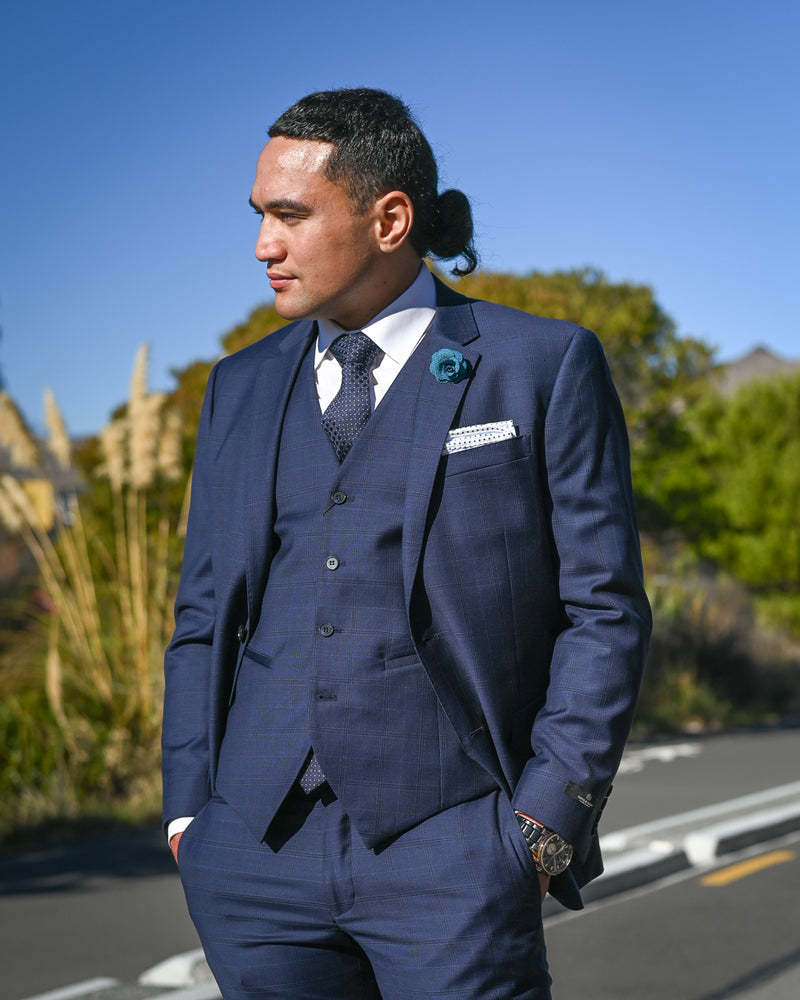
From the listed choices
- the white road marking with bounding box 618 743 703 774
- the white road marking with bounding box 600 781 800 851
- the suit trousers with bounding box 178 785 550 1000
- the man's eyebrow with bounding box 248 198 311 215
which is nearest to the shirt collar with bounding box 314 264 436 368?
the man's eyebrow with bounding box 248 198 311 215

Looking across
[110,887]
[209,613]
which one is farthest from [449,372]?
[110,887]

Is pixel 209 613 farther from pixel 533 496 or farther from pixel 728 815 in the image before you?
pixel 728 815

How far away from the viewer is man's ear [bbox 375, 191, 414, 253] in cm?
235

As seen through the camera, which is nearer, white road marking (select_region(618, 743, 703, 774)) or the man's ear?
the man's ear

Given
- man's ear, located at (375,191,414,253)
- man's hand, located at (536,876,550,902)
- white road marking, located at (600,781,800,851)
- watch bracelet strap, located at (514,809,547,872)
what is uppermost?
man's ear, located at (375,191,414,253)

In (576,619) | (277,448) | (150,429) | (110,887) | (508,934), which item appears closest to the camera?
(508,934)

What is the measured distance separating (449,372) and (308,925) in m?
0.95

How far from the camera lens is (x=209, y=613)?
2.48 meters

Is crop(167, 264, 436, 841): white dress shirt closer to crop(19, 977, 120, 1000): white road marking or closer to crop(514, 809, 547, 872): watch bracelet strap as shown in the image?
crop(514, 809, 547, 872): watch bracelet strap

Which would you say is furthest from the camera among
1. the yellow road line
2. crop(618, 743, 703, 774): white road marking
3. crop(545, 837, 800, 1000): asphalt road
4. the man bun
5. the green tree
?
the green tree

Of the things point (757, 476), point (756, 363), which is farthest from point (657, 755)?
point (756, 363)

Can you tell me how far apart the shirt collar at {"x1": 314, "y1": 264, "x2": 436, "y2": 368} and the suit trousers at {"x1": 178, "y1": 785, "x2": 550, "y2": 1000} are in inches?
31.2

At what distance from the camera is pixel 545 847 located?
2.08 m

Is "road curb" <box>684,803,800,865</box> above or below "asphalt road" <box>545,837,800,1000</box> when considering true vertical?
below
